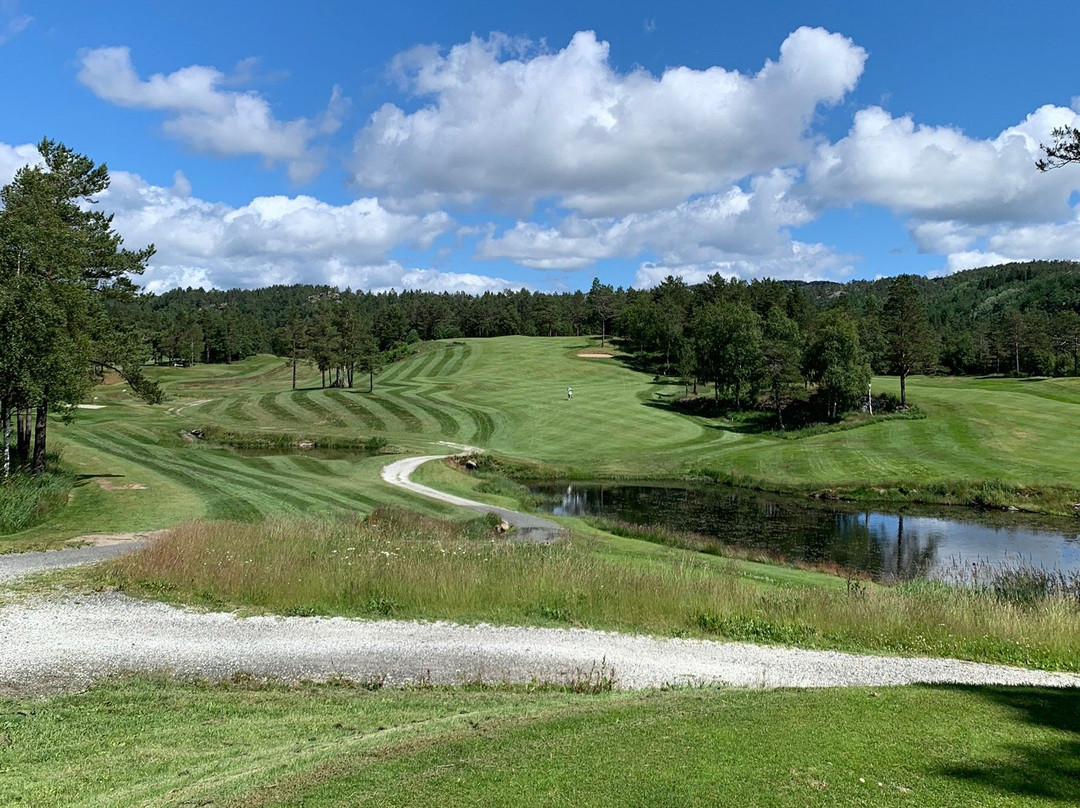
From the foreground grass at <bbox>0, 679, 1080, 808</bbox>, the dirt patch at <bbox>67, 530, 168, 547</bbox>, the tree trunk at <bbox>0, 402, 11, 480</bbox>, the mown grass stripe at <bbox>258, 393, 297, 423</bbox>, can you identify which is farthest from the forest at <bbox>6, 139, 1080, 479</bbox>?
the foreground grass at <bbox>0, 679, 1080, 808</bbox>

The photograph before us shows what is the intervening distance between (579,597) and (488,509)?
1695 cm

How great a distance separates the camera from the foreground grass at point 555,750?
577cm

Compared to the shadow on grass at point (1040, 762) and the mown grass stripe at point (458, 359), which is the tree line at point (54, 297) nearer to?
the shadow on grass at point (1040, 762)

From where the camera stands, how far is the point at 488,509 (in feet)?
106

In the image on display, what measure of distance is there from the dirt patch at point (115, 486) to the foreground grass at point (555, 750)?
2292 centimetres

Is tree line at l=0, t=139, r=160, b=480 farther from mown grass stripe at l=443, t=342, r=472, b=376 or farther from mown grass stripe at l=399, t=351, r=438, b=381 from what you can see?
mown grass stripe at l=443, t=342, r=472, b=376

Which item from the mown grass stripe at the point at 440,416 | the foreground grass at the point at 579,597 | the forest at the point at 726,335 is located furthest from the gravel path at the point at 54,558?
the mown grass stripe at the point at 440,416

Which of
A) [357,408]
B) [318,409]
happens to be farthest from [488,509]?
[318,409]

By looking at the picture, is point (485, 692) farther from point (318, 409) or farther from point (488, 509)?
point (318, 409)

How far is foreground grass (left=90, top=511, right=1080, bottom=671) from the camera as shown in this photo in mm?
14070

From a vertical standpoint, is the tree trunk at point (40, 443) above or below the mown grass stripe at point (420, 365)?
below

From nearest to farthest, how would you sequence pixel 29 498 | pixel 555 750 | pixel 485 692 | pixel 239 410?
pixel 555 750, pixel 485 692, pixel 29 498, pixel 239 410

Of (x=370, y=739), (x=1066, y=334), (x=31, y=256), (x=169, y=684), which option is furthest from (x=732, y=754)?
(x=1066, y=334)

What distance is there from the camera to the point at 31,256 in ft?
95.5
